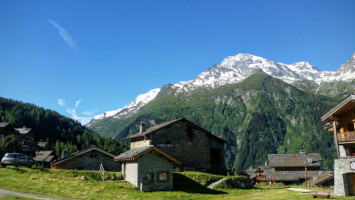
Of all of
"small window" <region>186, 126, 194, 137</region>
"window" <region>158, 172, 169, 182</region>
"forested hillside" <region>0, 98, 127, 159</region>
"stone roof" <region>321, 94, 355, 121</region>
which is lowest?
"window" <region>158, 172, 169, 182</region>

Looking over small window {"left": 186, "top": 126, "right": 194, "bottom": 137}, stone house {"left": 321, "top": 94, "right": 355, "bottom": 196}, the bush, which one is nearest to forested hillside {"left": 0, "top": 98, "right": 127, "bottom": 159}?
small window {"left": 186, "top": 126, "right": 194, "bottom": 137}

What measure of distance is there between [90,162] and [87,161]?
55 cm

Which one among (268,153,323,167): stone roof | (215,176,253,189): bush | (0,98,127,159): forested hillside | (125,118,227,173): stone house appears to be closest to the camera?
(215,176,253,189): bush

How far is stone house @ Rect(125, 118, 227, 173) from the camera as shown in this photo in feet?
149

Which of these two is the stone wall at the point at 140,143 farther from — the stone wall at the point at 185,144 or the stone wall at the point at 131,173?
the stone wall at the point at 131,173

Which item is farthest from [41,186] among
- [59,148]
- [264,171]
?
[59,148]

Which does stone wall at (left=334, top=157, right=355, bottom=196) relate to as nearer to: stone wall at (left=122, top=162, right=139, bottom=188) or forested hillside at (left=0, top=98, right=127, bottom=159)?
stone wall at (left=122, top=162, right=139, bottom=188)

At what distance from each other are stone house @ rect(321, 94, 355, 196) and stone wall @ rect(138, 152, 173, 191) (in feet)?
59.7

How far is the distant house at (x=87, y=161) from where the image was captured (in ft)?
154

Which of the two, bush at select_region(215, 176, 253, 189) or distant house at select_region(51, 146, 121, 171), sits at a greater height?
distant house at select_region(51, 146, 121, 171)

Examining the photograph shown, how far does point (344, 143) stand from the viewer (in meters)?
28.9

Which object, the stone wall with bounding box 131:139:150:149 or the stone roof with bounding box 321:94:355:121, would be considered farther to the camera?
the stone wall with bounding box 131:139:150:149

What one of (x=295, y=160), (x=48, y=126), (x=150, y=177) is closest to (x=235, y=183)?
(x=150, y=177)

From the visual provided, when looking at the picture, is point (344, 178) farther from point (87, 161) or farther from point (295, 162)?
point (295, 162)
